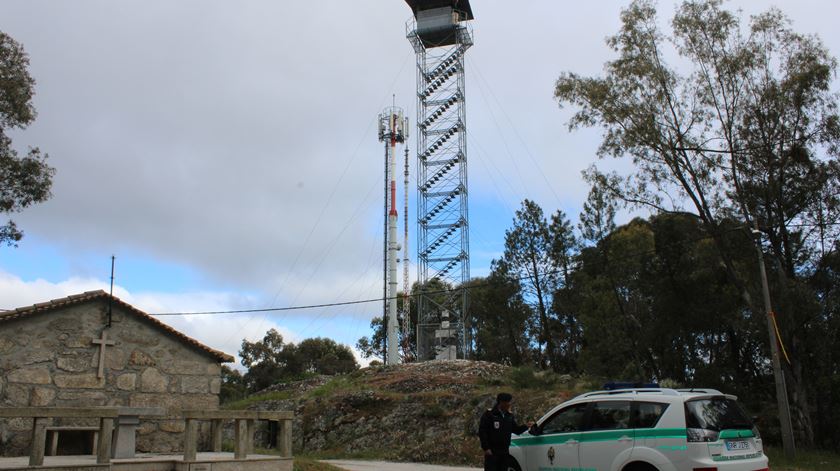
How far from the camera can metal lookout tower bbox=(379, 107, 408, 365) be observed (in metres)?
42.5

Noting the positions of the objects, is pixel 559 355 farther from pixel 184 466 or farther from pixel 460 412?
pixel 184 466

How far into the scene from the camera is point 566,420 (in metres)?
9.88

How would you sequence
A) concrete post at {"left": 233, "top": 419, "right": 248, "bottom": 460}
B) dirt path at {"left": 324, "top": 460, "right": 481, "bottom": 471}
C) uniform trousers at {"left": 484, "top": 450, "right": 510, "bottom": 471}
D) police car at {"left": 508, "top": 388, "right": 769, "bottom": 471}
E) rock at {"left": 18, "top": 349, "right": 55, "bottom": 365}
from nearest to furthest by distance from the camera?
1. police car at {"left": 508, "top": 388, "right": 769, "bottom": 471}
2. uniform trousers at {"left": 484, "top": 450, "right": 510, "bottom": 471}
3. concrete post at {"left": 233, "top": 419, "right": 248, "bottom": 460}
4. rock at {"left": 18, "top": 349, "right": 55, "bottom": 365}
5. dirt path at {"left": 324, "top": 460, "right": 481, "bottom": 471}

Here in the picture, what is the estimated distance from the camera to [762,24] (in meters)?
24.2

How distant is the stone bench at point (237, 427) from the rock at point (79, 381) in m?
2.31

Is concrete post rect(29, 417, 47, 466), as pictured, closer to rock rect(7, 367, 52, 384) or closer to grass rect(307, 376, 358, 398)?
rock rect(7, 367, 52, 384)

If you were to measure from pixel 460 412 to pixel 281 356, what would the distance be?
50.6 metres

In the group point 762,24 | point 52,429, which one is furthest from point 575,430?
point 762,24

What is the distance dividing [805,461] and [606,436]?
39.5 feet

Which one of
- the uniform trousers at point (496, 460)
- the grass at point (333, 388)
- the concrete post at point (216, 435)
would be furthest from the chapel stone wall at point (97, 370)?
the grass at point (333, 388)

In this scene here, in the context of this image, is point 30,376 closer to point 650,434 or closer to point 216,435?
point 216,435

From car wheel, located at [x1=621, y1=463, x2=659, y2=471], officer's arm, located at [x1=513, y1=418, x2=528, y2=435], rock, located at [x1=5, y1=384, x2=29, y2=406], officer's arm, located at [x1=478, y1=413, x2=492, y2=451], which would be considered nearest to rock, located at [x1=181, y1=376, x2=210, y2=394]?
rock, located at [x1=5, y1=384, x2=29, y2=406]

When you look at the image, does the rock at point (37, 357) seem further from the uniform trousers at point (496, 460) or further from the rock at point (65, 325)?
the uniform trousers at point (496, 460)

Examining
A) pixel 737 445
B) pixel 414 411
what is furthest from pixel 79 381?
pixel 414 411
